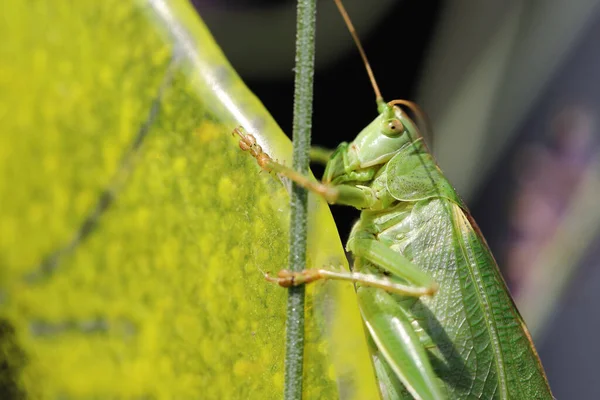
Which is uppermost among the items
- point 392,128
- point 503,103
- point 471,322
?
point 392,128

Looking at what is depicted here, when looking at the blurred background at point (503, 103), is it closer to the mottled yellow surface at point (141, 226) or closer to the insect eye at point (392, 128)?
the insect eye at point (392, 128)

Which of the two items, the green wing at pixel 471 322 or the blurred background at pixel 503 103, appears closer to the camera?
the green wing at pixel 471 322

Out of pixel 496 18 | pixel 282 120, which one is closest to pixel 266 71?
pixel 282 120

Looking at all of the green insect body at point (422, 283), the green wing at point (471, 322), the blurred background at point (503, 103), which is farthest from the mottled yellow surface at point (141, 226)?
the blurred background at point (503, 103)

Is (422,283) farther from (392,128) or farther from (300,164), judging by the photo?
(300,164)

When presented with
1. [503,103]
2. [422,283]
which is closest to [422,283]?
[422,283]
